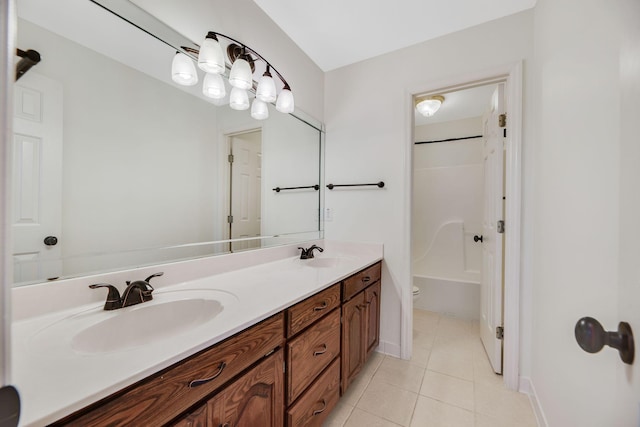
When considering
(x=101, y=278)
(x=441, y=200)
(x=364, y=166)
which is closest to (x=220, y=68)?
(x=101, y=278)

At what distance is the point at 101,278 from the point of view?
0.92m

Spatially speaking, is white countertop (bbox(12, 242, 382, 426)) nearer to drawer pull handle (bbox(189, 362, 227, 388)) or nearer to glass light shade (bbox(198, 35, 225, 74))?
drawer pull handle (bbox(189, 362, 227, 388))

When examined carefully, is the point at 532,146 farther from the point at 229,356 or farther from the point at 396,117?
the point at 229,356

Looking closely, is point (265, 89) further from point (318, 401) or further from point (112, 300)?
point (318, 401)

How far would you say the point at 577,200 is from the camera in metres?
0.89

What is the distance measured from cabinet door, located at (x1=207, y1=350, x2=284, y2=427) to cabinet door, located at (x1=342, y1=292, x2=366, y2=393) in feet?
1.76

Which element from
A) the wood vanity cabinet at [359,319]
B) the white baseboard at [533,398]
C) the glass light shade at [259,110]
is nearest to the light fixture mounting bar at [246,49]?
the glass light shade at [259,110]

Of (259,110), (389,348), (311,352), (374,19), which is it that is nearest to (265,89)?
(259,110)

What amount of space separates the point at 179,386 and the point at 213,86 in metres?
1.30

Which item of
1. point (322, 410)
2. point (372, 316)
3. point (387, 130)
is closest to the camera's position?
point (322, 410)

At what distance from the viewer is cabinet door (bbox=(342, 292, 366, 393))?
1391 millimetres

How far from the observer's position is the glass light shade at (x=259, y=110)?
5.16ft

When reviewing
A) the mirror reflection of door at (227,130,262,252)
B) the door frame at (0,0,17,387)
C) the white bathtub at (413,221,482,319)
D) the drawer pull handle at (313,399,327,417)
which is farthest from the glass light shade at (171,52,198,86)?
the white bathtub at (413,221,482,319)

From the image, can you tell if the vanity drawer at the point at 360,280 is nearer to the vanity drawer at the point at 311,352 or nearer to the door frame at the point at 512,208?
the vanity drawer at the point at 311,352
